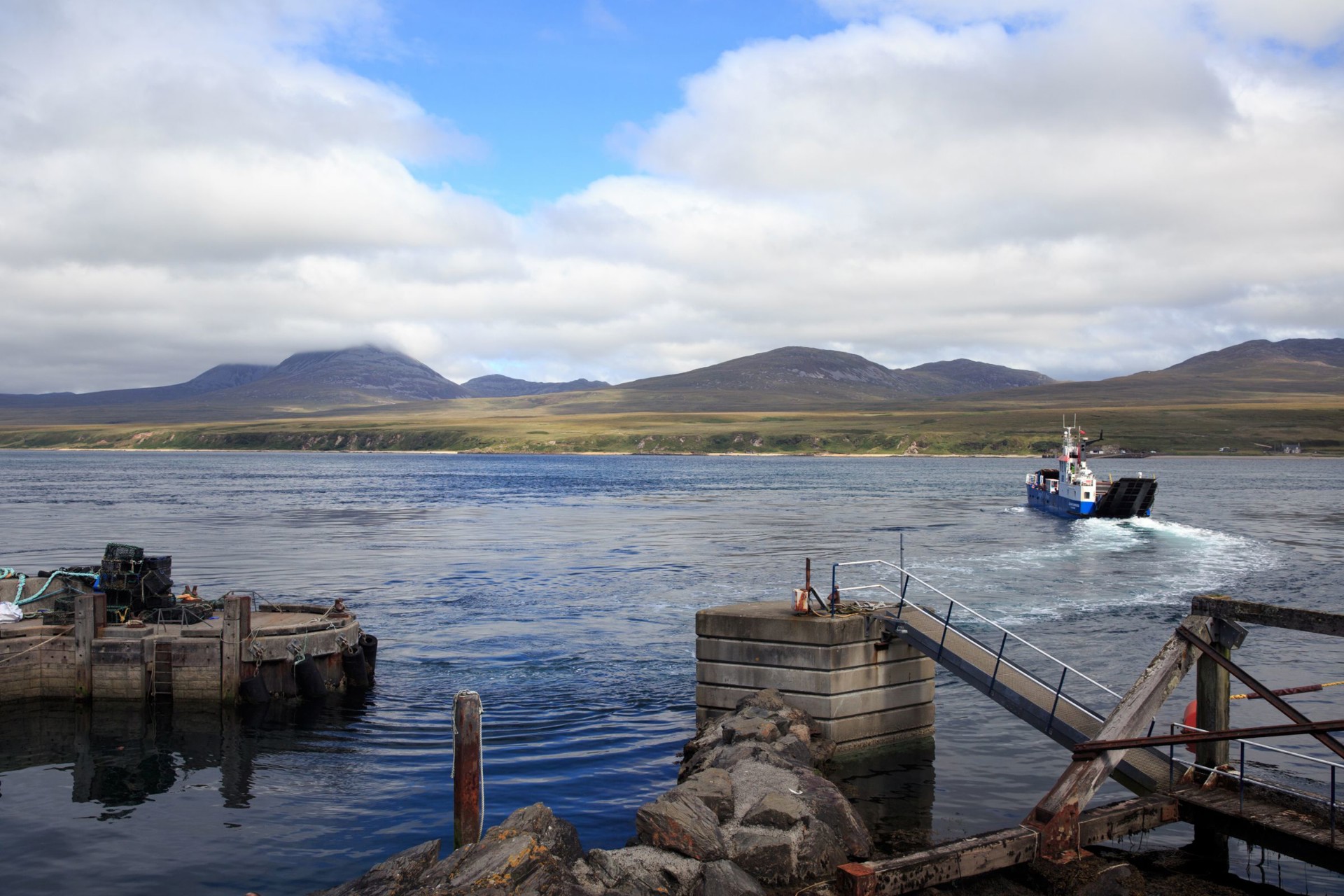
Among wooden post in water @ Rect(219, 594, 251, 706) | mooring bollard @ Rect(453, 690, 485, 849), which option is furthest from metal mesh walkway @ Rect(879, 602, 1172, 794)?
wooden post in water @ Rect(219, 594, 251, 706)

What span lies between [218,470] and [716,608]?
182 meters

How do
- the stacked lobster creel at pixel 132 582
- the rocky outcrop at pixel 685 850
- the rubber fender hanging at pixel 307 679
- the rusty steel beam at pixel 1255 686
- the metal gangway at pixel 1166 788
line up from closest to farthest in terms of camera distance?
the rocky outcrop at pixel 685 850 → the metal gangway at pixel 1166 788 → the rusty steel beam at pixel 1255 686 → the rubber fender hanging at pixel 307 679 → the stacked lobster creel at pixel 132 582

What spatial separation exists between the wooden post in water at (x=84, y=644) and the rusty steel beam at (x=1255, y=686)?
943 inches

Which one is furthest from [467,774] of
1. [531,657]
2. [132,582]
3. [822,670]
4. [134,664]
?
[132,582]

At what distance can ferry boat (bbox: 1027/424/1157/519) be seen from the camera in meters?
86.7

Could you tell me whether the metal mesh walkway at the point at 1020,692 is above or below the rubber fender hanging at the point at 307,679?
above

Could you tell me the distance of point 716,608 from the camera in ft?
67.2

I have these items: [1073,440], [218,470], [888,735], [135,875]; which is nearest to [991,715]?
[888,735]

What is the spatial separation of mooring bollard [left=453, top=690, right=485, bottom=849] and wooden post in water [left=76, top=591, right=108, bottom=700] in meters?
15.0

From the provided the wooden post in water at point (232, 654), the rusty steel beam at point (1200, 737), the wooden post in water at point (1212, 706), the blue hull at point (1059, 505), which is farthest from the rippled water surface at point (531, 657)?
the rusty steel beam at point (1200, 737)

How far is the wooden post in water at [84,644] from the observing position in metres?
24.9

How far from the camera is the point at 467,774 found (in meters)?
14.8

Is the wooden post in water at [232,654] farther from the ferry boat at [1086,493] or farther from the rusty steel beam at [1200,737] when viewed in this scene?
the ferry boat at [1086,493]

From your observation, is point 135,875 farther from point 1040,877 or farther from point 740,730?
point 1040,877
